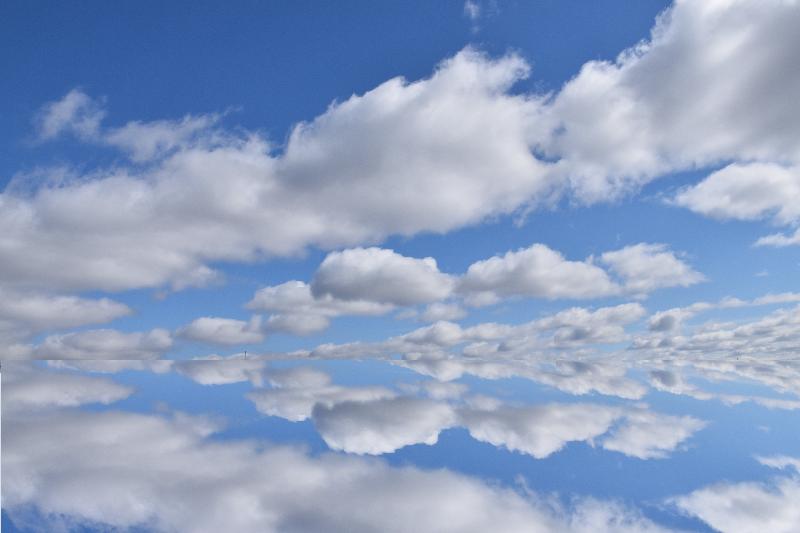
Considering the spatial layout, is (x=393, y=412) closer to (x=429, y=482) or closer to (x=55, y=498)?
(x=429, y=482)

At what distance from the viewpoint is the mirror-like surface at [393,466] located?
24.6 feet

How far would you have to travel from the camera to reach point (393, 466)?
1045 centimetres

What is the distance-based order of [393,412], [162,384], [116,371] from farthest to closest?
[116,371] < [162,384] < [393,412]

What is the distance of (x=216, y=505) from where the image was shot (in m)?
7.89

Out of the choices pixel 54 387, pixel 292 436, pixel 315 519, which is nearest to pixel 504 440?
pixel 292 436

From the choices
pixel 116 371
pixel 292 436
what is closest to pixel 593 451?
pixel 292 436

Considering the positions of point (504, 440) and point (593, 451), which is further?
point (504, 440)

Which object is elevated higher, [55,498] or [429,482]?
[55,498]

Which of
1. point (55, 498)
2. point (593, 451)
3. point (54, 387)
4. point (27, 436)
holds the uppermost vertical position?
point (54, 387)

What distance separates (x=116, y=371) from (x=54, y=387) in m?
11.7

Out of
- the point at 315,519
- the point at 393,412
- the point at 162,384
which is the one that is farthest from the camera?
the point at 162,384

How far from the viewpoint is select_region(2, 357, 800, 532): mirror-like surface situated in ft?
24.6

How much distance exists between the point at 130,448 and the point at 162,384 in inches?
706

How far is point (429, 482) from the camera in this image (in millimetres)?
9344
